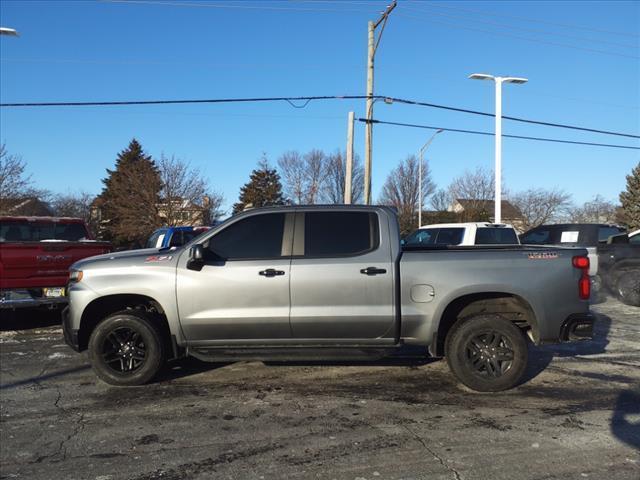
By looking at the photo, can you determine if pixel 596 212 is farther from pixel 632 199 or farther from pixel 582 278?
pixel 582 278

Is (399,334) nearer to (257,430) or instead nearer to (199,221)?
(257,430)

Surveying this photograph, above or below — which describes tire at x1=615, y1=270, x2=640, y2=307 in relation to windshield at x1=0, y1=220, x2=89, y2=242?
below

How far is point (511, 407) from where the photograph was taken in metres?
4.83

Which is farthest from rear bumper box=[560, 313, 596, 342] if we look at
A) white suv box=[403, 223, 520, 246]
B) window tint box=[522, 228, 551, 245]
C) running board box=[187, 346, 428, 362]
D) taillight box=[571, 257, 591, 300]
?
window tint box=[522, 228, 551, 245]

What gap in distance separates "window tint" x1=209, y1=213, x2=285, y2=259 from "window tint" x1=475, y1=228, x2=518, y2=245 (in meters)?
6.63

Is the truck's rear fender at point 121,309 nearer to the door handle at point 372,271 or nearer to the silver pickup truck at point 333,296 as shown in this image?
the silver pickup truck at point 333,296

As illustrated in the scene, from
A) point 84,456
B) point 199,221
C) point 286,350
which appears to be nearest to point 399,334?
point 286,350

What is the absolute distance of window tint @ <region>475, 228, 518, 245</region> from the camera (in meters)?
11.0

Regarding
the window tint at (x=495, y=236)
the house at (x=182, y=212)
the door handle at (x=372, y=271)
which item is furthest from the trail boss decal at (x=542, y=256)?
the house at (x=182, y=212)

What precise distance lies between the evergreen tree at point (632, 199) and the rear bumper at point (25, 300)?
140 ft

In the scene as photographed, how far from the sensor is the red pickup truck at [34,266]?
8.04 meters

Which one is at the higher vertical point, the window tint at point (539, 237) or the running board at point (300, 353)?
the window tint at point (539, 237)

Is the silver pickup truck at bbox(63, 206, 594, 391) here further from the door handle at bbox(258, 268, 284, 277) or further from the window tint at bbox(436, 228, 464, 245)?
the window tint at bbox(436, 228, 464, 245)

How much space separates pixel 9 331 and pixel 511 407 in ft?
27.0
